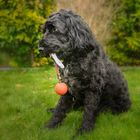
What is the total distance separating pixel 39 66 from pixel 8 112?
3389 millimetres

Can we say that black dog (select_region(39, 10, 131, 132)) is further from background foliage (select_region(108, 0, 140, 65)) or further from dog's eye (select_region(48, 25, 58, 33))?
background foliage (select_region(108, 0, 140, 65))

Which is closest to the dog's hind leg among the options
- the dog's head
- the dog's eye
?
the dog's head

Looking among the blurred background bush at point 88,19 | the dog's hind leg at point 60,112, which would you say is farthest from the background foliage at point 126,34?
the dog's hind leg at point 60,112

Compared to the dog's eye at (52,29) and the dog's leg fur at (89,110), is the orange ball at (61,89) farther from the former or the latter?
the dog's eye at (52,29)

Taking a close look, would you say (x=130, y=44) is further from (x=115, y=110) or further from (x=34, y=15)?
(x=115, y=110)

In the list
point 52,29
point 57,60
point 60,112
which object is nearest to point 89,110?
point 60,112

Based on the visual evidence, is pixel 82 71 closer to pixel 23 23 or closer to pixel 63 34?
pixel 63 34

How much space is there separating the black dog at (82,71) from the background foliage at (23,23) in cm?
361

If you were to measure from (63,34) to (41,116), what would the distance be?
1598 millimetres

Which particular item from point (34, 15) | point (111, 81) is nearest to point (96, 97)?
point (111, 81)

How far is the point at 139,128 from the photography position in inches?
179

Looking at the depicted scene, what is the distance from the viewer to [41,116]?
5129 mm

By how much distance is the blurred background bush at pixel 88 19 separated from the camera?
27.2 feet

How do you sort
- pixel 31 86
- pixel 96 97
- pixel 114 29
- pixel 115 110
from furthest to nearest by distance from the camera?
1. pixel 114 29
2. pixel 31 86
3. pixel 115 110
4. pixel 96 97
